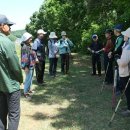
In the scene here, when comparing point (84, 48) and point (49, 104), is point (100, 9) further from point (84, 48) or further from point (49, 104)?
point (49, 104)

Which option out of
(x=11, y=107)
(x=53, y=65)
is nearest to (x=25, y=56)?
(x=11, y=107)

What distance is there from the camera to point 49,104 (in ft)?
32.6

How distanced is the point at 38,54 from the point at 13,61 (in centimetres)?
645

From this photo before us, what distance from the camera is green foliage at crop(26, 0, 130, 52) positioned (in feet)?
59.7

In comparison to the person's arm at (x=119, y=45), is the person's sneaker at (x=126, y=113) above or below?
below

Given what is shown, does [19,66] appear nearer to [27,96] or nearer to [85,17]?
[27,96]

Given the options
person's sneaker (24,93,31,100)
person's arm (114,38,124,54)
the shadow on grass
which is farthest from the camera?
person's sneaker (24,93,31,100)

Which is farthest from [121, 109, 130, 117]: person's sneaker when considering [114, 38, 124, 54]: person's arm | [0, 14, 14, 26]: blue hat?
[0, 14, 14, 26]: blue hat

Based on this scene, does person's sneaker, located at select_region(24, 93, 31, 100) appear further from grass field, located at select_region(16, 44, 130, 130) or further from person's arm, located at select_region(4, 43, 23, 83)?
person's arm, located at select_region(4, 43, 23, 83)

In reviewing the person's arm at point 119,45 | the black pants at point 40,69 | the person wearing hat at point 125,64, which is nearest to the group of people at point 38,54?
the black pants at point 40,69

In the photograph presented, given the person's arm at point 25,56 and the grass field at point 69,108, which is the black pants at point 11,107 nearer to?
the grass field at point 69,108

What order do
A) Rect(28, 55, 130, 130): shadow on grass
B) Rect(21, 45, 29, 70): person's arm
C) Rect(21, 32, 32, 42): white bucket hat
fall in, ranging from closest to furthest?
Rect(28, 55, 130, 130): shadow on grass
Rect(21, 32, 32, 42): white bucket hat
Rect(21, 45, 29, 70): person's arm

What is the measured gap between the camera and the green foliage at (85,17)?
18.2 metres

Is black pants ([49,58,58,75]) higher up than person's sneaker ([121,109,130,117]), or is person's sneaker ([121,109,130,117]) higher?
person's sneaker ([121,109,130,117])
